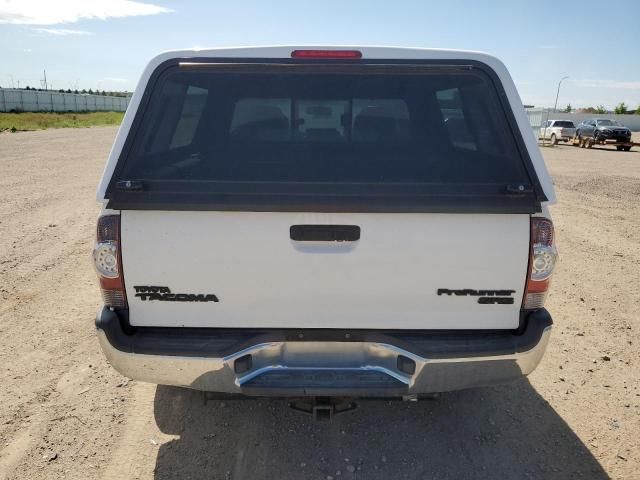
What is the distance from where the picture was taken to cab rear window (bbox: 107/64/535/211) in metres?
2.24

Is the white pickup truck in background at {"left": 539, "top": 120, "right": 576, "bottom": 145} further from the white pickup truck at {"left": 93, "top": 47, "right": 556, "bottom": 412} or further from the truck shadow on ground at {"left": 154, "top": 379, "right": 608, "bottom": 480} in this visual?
the white pickup truck at {"left": 93, "top": 47, "right": 556, "bottom": 412}

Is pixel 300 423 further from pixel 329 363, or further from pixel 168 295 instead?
pixel 168 295

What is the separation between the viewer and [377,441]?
295cm

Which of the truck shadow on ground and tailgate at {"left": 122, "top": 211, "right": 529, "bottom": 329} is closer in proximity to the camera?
tailgate at {"left": 122, "top": 211, "right": 529, "bottom": 329}

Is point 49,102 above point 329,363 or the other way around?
the other way around

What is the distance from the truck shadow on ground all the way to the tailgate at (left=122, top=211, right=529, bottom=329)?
905 mm

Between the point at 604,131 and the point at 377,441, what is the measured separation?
33.2 metres

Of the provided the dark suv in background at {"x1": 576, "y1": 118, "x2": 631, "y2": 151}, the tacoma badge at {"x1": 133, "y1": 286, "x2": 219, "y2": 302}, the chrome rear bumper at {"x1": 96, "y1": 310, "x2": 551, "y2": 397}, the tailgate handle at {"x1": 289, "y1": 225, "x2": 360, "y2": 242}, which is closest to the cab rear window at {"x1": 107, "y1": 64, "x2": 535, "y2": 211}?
the tailgate handle at {"x1": 289, "y1": 225, "x2": 360, "y2": 242}

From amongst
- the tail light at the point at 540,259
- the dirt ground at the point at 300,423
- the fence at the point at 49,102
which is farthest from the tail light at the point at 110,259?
the fence at the point at 49,102

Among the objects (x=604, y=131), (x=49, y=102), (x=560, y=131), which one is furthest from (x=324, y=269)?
(x=49, y=102)

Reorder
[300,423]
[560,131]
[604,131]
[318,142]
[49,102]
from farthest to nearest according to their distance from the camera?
1. [49,102]
2. [560,131]
3. [604,131]
4. [300,423]
5. [318,142]

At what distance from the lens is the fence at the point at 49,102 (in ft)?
166

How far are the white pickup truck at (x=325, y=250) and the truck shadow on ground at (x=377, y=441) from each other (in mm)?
614

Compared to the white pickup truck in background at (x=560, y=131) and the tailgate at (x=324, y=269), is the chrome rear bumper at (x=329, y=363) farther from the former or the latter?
the white pickup truck in background at (x=560, y=131)
